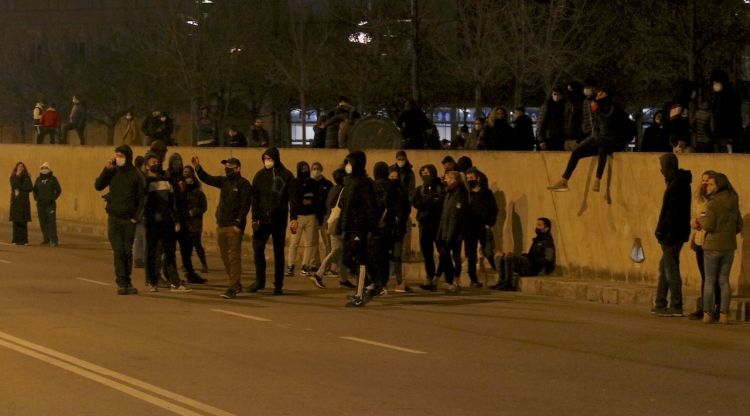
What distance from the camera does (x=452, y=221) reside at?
63.6 ft

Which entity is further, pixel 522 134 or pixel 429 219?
pixel 522 134

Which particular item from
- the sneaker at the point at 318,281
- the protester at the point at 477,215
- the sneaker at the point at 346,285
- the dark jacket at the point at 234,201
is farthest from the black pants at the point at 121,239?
the protester at the point at 477,215

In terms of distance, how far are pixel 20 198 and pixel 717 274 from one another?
1575 centimetres

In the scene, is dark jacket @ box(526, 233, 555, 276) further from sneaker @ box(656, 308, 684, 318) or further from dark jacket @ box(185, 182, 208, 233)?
dark jacket @ box(185, 182, 208, 233)

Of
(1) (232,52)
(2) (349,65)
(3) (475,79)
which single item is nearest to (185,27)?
(1) (232,52)

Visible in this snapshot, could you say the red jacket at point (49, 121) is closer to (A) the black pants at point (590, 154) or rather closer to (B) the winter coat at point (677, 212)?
(A) the black pants at point (590, 154)

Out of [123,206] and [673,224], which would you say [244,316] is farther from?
[673,224]

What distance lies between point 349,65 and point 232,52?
5.09 m

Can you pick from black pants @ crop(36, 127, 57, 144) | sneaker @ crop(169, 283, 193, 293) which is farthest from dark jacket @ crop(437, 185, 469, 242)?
black pants @ crop(36, 127, 57, 144)

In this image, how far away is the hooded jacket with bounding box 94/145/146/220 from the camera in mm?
18203

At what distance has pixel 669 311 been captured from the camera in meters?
17.0

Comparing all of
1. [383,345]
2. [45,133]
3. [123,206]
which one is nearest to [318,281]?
[123,206]

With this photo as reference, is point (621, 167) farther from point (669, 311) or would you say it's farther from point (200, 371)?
point (200, 371)

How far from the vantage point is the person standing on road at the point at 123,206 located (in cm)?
1822
